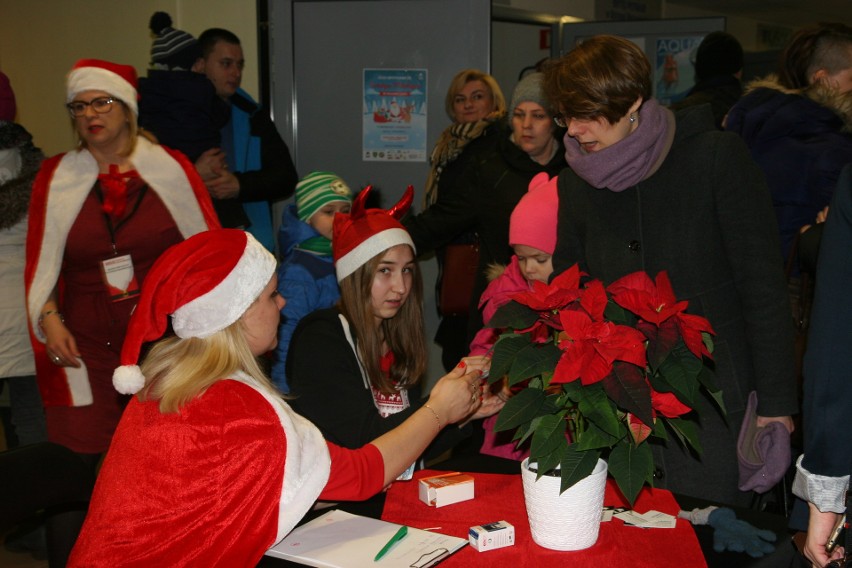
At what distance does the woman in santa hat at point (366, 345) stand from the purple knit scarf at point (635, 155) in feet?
2.10

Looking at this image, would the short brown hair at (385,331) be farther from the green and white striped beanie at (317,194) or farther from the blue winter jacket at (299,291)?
the green and white striped beanie at (317,194)

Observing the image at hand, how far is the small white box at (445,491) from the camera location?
1760mm

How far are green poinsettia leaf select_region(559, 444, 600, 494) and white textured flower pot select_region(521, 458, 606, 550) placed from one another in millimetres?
Answer: 40

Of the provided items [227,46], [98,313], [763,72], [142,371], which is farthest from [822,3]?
[142,371]

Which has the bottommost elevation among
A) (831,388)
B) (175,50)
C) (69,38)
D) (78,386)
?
(78,386)

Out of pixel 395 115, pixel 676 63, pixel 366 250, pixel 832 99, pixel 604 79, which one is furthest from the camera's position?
pixel 676 63

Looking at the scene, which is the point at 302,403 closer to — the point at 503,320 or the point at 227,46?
the point at 503,320

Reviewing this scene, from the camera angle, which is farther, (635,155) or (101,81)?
(101,81)

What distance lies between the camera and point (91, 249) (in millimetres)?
2963

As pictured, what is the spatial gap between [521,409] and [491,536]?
24 cm

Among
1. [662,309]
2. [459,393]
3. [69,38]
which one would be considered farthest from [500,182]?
[69,38]

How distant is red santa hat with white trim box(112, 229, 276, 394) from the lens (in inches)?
64.9

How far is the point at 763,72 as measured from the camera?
6484 millimetres

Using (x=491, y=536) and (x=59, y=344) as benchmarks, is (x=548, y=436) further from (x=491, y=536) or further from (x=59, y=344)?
(x=59, y=344)
